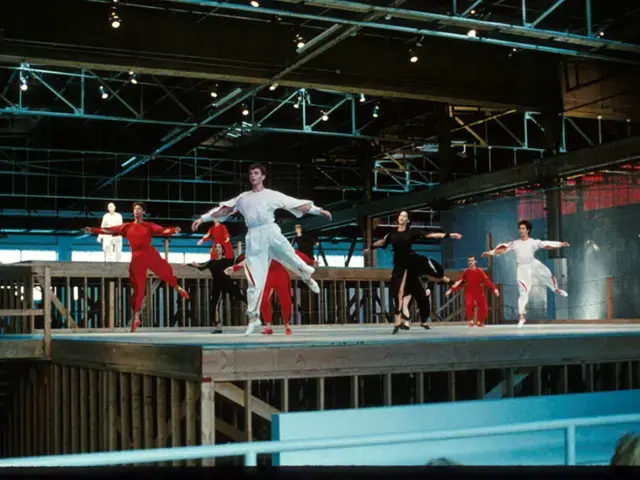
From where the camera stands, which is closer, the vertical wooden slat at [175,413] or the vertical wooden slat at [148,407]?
the vertical wooden slat at [175,413]

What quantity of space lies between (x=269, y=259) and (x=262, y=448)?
7.70 metres

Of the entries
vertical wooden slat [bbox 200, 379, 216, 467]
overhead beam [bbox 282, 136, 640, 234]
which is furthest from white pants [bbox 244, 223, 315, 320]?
overhead beam [bbox 282, 136, 640, 234]

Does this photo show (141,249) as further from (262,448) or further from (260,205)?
(262,448)

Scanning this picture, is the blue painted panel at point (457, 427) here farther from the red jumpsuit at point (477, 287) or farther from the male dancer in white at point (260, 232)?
the red jumpsuit at point (477, 287)

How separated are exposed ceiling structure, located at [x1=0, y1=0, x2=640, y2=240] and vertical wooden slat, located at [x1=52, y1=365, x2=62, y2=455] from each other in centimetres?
606

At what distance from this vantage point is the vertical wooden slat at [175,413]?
9812 millimetres

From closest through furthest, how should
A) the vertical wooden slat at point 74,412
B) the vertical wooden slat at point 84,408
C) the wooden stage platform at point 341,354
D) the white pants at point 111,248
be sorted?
the wooden stage platform at point 341,354 → the vertical wooden slat at point 84,408 → the vertical wooden slat at point 74,412 → the white pants at point 111,248

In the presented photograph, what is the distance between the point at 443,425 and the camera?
26.6ft

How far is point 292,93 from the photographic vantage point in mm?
25000

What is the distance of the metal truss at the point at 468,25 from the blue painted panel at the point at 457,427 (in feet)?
29.5

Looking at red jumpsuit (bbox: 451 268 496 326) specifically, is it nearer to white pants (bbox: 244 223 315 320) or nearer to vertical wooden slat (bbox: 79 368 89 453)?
white pants (bbox: 244 223 315 320)

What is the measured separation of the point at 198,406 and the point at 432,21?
982cm

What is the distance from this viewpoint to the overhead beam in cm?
2228

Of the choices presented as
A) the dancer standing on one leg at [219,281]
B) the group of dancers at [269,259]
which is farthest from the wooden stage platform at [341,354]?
the dancer standing on one leg at [219,281]
